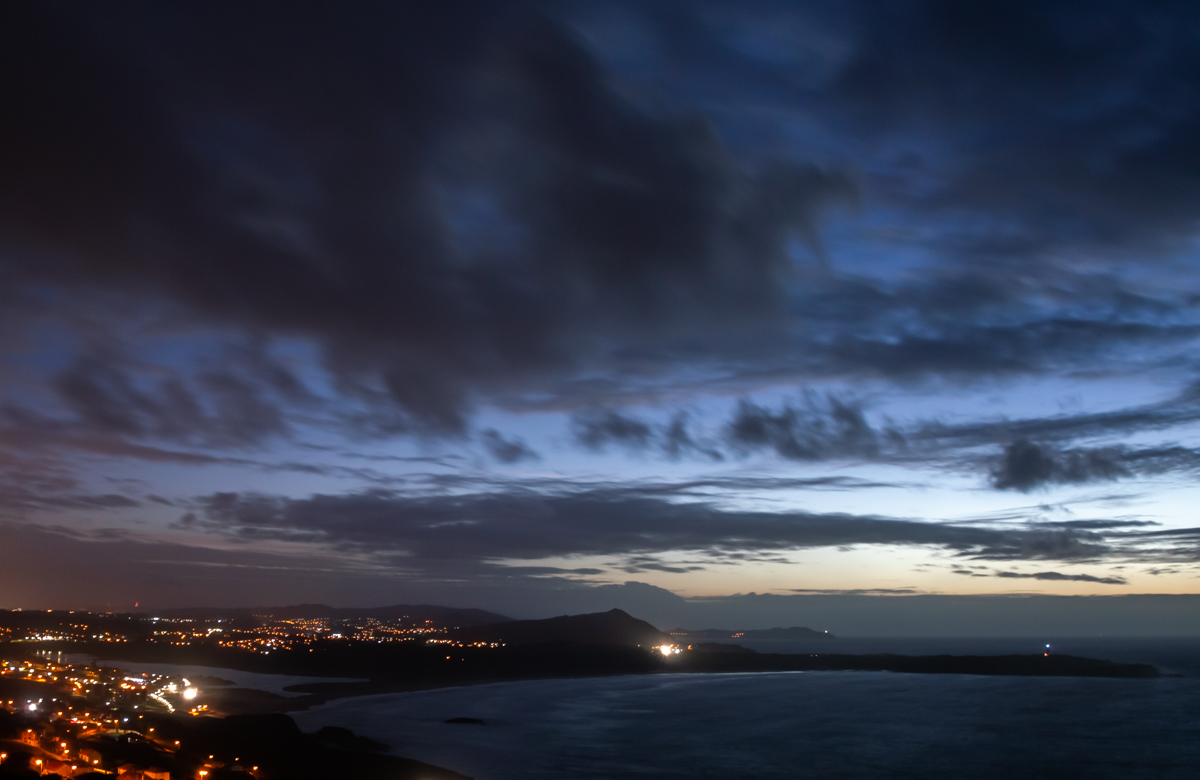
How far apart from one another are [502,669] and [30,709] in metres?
95.6

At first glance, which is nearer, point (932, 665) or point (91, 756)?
point (91, 756)

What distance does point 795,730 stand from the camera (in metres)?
75.9

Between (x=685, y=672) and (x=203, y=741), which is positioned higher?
(x=203, y=741)

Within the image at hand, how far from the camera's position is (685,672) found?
512 ft

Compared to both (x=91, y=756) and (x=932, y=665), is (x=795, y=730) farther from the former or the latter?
(x=932, y=665)

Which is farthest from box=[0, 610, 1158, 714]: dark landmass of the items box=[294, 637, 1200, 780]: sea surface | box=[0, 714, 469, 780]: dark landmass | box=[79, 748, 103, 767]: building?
box=[79, 748, 103, 767]: building

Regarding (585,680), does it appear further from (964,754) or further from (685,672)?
(964,754)

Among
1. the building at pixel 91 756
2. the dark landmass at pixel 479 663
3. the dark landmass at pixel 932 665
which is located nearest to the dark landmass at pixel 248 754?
the building at pixel 91 756

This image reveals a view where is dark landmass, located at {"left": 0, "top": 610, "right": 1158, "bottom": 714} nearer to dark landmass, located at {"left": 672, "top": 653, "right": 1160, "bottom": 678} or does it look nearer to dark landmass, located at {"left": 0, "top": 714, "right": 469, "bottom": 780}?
dark landmass, located at {"left": 672, "top": 653, "right": 1160, "bottom": 678}

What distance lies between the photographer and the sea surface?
55.5 m

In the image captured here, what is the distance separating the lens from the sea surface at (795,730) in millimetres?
55531

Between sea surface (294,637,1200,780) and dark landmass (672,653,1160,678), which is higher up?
sea surface (294,637,1200,780)

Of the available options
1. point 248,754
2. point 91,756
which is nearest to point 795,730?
point 248,754

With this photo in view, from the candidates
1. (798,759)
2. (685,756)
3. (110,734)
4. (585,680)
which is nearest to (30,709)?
(110,734)
